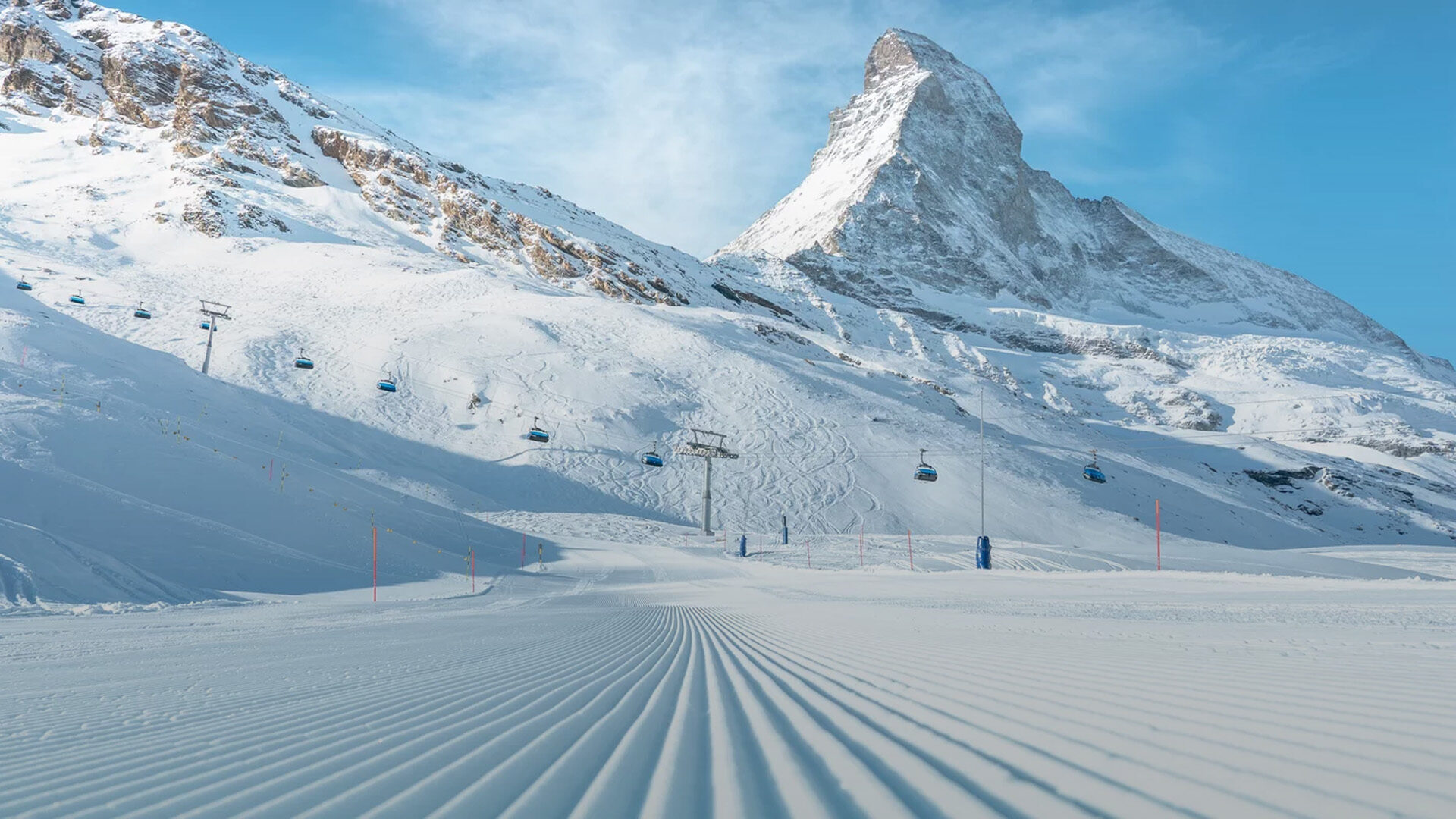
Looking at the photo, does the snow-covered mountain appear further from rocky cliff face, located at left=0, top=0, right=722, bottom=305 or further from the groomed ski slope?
the groomed ski slope

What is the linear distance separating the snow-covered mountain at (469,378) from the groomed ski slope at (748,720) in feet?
33.3

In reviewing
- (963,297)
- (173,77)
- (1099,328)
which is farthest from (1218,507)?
(173,77)

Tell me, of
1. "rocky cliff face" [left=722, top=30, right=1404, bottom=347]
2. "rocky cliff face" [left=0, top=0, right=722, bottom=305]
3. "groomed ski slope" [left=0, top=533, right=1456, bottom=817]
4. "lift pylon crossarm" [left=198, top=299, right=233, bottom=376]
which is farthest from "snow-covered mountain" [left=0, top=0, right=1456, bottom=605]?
"rocky cliff face" [left=722, top=30, right=1404, bottom=347]

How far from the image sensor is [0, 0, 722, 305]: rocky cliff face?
9075cm

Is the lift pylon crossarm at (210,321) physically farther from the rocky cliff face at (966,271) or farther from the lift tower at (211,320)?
the rocky cliff face at (966,271)

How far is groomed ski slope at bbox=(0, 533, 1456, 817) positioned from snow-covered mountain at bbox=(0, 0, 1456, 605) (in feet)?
33.3

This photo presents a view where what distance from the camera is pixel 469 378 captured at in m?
55.7

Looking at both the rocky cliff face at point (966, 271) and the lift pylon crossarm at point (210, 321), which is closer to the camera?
the lift pylon crossarm at point (210, 321)

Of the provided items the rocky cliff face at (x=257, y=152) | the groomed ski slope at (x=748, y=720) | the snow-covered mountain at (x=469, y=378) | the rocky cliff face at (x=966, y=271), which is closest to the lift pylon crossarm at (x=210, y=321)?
the snow-covered mountain at (x=469, y=378)

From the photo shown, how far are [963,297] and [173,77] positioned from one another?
137 meters

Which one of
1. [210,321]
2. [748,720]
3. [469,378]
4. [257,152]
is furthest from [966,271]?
[748,720]

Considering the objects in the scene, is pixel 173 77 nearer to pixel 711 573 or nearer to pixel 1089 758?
pixel 711 573

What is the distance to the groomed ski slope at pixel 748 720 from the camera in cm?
270

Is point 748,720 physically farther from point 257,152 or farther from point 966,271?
point 966,271
